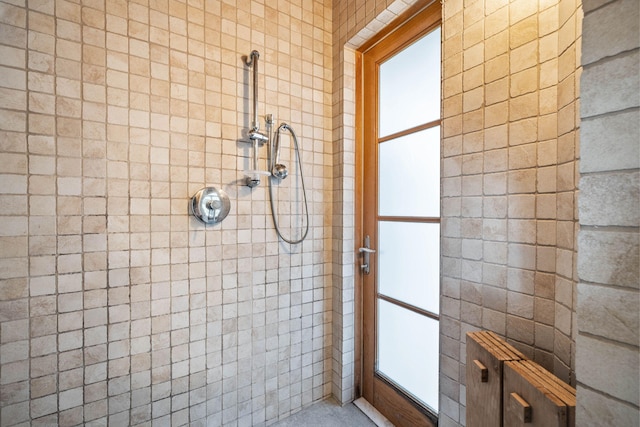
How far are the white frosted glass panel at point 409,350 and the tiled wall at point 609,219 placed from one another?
90cm

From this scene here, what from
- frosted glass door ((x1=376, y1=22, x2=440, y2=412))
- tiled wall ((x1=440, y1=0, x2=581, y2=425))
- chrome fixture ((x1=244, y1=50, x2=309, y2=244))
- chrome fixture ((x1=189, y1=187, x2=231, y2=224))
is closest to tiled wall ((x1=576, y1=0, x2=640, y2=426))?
tiled wall ((x1=440, y1=0, x2=581, y2=425))

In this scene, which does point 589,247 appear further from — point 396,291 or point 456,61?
point 396,291

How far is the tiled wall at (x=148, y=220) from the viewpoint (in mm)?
1037

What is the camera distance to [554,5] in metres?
0.84

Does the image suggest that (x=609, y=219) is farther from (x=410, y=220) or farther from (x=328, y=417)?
(x=328, y=417)

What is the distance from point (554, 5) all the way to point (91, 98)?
5.38 ft

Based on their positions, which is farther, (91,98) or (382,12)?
(382,12)

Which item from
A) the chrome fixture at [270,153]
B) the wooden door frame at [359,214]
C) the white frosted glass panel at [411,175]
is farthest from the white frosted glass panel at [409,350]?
the chrome fixture at [270,153]

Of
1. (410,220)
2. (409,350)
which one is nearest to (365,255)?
(410,220)

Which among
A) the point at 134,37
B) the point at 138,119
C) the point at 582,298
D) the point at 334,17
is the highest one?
the point at 334,17

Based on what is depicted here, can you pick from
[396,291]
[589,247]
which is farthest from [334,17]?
[589,247]

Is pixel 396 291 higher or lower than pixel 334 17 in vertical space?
lower

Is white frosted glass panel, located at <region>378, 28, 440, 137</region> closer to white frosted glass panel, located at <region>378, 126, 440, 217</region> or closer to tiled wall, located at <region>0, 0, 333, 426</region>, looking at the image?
white frosted glass panel, located at <region>378, 126, 440, 217</region>

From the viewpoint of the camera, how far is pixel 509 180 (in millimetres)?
948
